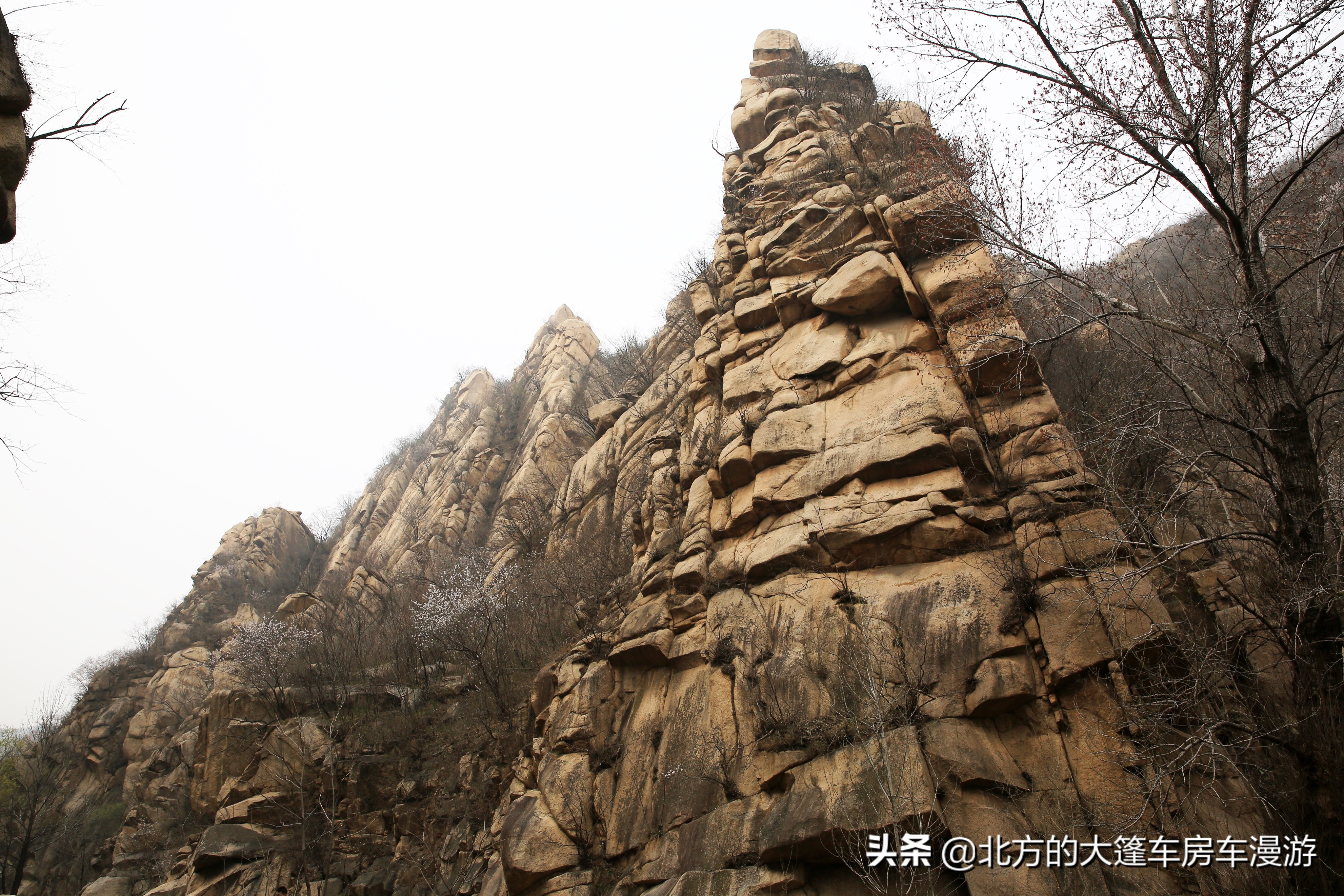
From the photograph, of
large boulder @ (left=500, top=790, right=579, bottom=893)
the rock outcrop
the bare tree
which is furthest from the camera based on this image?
the bare tree

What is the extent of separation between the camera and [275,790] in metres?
15.7

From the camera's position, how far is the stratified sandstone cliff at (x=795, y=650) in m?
7.72

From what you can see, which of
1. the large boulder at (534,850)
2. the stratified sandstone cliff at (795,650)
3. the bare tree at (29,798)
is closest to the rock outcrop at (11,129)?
the stratified sandstone cliff at (795,650)

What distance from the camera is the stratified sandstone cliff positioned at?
25.3ft

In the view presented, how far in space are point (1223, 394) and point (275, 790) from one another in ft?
64.0

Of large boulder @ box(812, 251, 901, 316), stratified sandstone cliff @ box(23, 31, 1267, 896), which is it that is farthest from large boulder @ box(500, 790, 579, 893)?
large boulder @ box(812, 251, 901, 316)

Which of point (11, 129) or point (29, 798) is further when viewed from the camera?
point (29, 798)

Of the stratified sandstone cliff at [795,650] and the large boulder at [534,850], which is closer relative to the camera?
the stratified sandstone cliff at [795,650]

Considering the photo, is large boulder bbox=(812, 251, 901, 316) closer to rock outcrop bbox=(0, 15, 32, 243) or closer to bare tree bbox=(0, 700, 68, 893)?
rock outcrop bbox=(0, 15, 32, 243)

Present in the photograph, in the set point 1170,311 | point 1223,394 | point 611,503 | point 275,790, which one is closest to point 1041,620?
point 1223,394

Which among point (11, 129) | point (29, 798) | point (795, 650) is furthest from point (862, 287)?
point (29, 798)

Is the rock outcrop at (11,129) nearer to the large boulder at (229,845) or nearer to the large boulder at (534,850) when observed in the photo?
the large boulder at (534,850)

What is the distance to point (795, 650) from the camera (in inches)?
380

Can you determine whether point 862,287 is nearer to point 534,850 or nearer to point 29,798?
point 534,850
